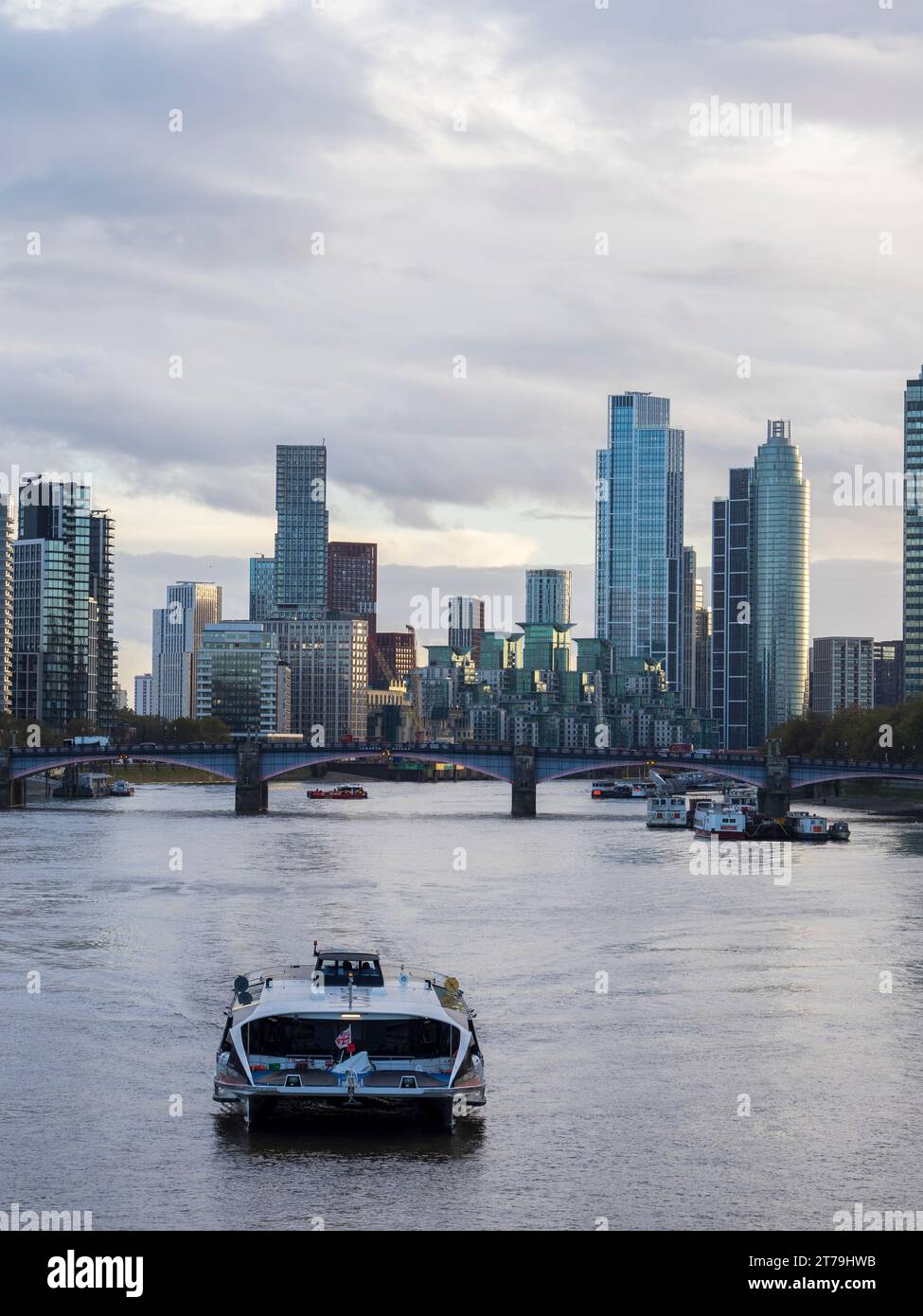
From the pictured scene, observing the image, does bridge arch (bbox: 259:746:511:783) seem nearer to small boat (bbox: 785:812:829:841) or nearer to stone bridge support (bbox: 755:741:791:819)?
stone bridge support (bbox: 755:741:791:819)

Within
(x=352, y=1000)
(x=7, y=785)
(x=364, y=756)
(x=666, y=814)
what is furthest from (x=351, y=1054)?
(x=7, y=785)

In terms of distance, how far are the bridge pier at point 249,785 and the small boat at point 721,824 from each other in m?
41.8

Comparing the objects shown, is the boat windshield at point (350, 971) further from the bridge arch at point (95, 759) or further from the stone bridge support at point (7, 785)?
the stone bridge support at point (7, 785)

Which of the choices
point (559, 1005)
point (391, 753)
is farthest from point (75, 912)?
point (391, 753)

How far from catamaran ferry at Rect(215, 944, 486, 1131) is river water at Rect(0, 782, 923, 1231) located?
0.85 meters

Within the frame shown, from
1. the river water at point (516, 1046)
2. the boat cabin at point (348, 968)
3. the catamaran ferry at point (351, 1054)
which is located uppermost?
the boat cabin at point (348, 968)

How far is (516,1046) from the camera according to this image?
51.0m

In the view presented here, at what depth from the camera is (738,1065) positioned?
4862 centimetres

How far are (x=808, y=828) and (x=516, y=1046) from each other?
Result: 9051cm

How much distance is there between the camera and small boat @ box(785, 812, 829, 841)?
5384 inches

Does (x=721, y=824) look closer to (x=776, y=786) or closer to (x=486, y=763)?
(x=776, y=786)

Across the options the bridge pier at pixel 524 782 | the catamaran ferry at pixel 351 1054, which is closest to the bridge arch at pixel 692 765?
the bridge pier at pixel 524 782

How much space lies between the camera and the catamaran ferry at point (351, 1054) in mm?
42500
